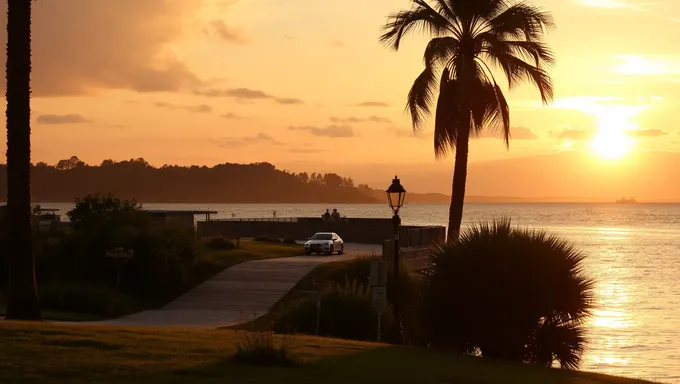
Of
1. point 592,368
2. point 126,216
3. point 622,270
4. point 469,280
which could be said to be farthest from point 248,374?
point 622,270

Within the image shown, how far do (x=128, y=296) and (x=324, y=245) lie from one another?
20069 millimetres

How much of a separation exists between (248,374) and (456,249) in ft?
32.3

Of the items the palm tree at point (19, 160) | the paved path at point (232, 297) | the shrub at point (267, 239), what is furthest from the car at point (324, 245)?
the palm tree at point (19, 160)

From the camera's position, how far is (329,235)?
6350cm

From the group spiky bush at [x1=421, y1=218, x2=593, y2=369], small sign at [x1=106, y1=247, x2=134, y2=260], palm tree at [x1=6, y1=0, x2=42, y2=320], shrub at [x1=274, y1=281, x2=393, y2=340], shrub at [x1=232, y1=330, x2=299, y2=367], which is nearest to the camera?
shrub at [x1=232, y1=330, x2=299, y2=367]

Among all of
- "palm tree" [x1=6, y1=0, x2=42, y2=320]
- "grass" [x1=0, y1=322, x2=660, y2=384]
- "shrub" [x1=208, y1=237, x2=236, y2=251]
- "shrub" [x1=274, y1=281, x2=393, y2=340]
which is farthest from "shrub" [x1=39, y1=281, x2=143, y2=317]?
"shrub" [x1=208, y1=237, x2=236, y2=251]

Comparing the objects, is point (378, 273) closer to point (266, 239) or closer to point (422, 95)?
point (422, 95)

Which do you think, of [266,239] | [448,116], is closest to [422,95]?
[448,116]

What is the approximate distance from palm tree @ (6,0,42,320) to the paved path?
7.76 metres

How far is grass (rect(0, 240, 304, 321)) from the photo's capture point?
37.4m

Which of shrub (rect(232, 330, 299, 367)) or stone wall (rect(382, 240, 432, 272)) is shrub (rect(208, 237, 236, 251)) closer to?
stone wall (rect(382, 240, 432, 272))

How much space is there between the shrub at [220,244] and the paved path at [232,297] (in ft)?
19.9

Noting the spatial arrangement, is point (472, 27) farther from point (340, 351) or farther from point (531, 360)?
point (340, 351)

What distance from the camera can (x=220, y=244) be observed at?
6103 centimetres
